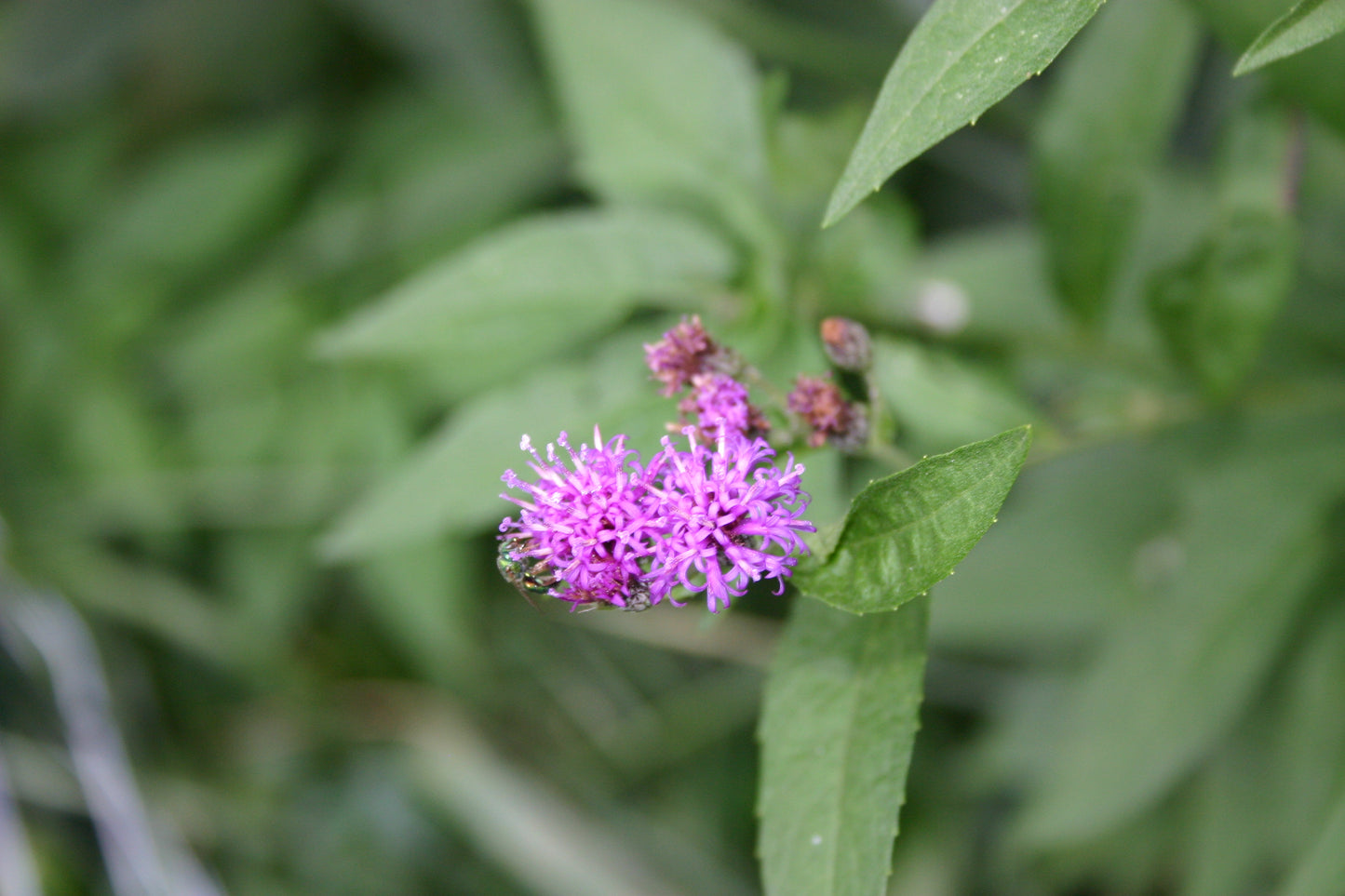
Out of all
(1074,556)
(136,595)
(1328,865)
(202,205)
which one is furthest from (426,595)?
(1328,865)

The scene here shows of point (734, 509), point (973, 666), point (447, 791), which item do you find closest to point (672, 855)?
point (447, 791)

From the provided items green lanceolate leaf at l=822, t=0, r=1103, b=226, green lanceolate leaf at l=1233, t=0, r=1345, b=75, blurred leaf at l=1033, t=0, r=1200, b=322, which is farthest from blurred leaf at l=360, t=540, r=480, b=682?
green lanceolate leaf at l=1233, t=0, r=1345, b=75

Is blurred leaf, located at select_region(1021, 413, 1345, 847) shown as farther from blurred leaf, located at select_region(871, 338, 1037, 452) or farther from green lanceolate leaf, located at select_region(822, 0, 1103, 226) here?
green lanceolate leaf, located at select_region(822, 0, 1103, 226)

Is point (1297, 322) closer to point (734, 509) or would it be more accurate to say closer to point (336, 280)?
point (734, 509)

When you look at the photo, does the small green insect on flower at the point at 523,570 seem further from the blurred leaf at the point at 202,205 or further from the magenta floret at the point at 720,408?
the blurred leaf at the point at 202,205

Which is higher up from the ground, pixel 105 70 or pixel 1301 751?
pixel 105 70

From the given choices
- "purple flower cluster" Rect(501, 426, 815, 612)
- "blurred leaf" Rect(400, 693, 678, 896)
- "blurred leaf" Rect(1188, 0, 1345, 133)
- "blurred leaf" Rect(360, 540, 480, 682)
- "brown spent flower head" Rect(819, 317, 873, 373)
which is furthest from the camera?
"blurred leaf" Rect(360, 540, 480, 682)
